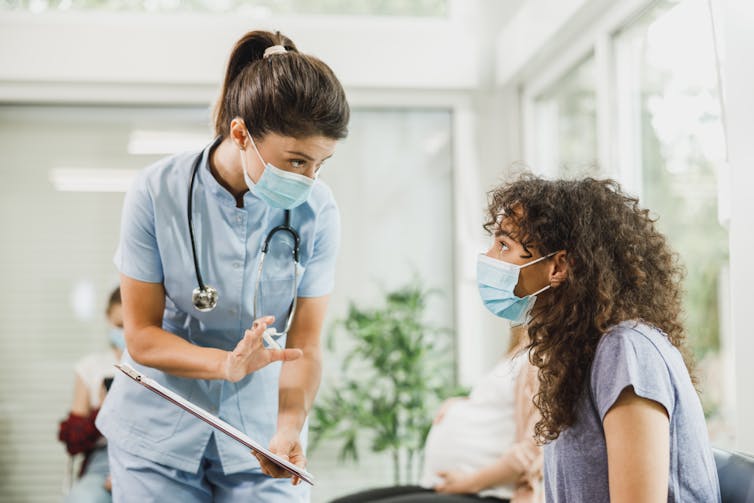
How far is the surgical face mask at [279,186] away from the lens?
147cm

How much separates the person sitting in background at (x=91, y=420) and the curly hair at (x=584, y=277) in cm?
191

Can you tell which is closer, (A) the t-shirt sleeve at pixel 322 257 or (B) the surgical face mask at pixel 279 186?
(B) the surgical face mask at pixel 279 186

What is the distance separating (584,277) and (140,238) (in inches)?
32.9

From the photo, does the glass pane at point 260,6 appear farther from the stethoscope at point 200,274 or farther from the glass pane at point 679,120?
the stethoscope at point 200,274

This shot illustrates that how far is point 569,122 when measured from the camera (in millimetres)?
3311

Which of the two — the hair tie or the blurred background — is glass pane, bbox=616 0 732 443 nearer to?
the blurred background

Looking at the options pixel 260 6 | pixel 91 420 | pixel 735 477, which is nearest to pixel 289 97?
pixel 735 477

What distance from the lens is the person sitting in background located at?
8.82ft

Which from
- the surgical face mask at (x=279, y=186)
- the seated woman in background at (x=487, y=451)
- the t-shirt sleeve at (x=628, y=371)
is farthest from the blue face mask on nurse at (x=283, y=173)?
the seated woman in background at (x=487, y=451)

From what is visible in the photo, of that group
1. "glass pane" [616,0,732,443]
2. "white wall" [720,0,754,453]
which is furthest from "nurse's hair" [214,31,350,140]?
"glass pane" [616,0,732,443]

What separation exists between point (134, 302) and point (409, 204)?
A: 2.26 m

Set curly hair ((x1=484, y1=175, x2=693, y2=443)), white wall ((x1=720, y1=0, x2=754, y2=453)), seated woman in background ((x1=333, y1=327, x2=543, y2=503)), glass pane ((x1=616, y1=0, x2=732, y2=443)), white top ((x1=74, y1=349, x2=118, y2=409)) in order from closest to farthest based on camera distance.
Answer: curly hair ((x1=484, y1=175, x2=693, y2=443)) < white wall ((x1=720, y1=0, x2=754, y2=453)) < seated woman in background ((x1=333, y1=327, x2=543, y2=503)) < glass pane ((x1=616, y1=0, x2=732, y2=443)) < white top ((x1=74, y1=349, x2=118, y2=409))

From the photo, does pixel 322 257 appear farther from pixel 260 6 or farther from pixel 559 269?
pixel 260 6

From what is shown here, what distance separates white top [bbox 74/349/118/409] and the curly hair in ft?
7.29
